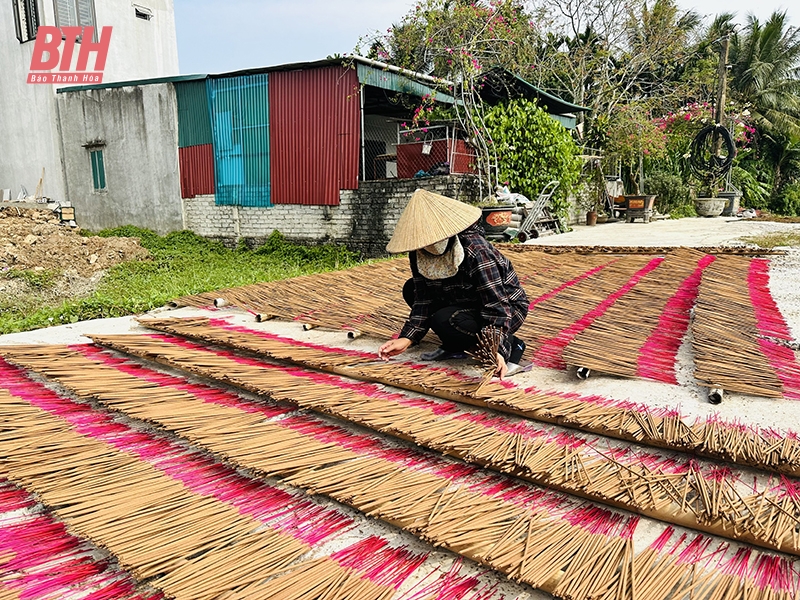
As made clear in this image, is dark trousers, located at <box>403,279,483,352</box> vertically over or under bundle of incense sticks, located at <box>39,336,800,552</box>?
over

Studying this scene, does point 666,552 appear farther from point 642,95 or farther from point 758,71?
point 758,71

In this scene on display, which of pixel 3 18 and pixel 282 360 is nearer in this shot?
pixel 282 360

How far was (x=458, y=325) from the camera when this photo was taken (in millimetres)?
2295

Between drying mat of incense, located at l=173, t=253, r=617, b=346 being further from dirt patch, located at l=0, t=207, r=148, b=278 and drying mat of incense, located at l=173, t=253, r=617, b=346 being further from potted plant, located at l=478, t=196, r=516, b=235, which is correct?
dirt patch, located at l=0, t=207, r=148, b=278

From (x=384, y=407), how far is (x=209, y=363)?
1.00m

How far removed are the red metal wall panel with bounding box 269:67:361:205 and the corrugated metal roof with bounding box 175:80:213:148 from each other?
151cm

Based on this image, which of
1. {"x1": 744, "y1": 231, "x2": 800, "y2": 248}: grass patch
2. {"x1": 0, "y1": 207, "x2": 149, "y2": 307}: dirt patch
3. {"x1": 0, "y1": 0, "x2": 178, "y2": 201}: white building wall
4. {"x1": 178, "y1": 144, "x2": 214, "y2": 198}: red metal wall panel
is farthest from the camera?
{"x1": 0, "y1": 0, "x2": 178, "y2": 201}: white building wall

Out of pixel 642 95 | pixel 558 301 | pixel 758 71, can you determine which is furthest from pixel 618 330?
pixel 758 71

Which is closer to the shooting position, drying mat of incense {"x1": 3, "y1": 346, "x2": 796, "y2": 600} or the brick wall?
drying mat of incense {"x1": 3, "y1": 346, "x2": 796, "y2": 600}

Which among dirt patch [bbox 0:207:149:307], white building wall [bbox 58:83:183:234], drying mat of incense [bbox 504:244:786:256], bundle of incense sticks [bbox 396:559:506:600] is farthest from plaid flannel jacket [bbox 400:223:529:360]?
white building wall [bbox 58:83:183:234]

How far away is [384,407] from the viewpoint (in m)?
1.92

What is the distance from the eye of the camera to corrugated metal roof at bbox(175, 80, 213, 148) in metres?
10.3

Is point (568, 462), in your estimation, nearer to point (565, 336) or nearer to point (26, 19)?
point (565, 336)

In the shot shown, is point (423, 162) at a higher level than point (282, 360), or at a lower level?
higher
